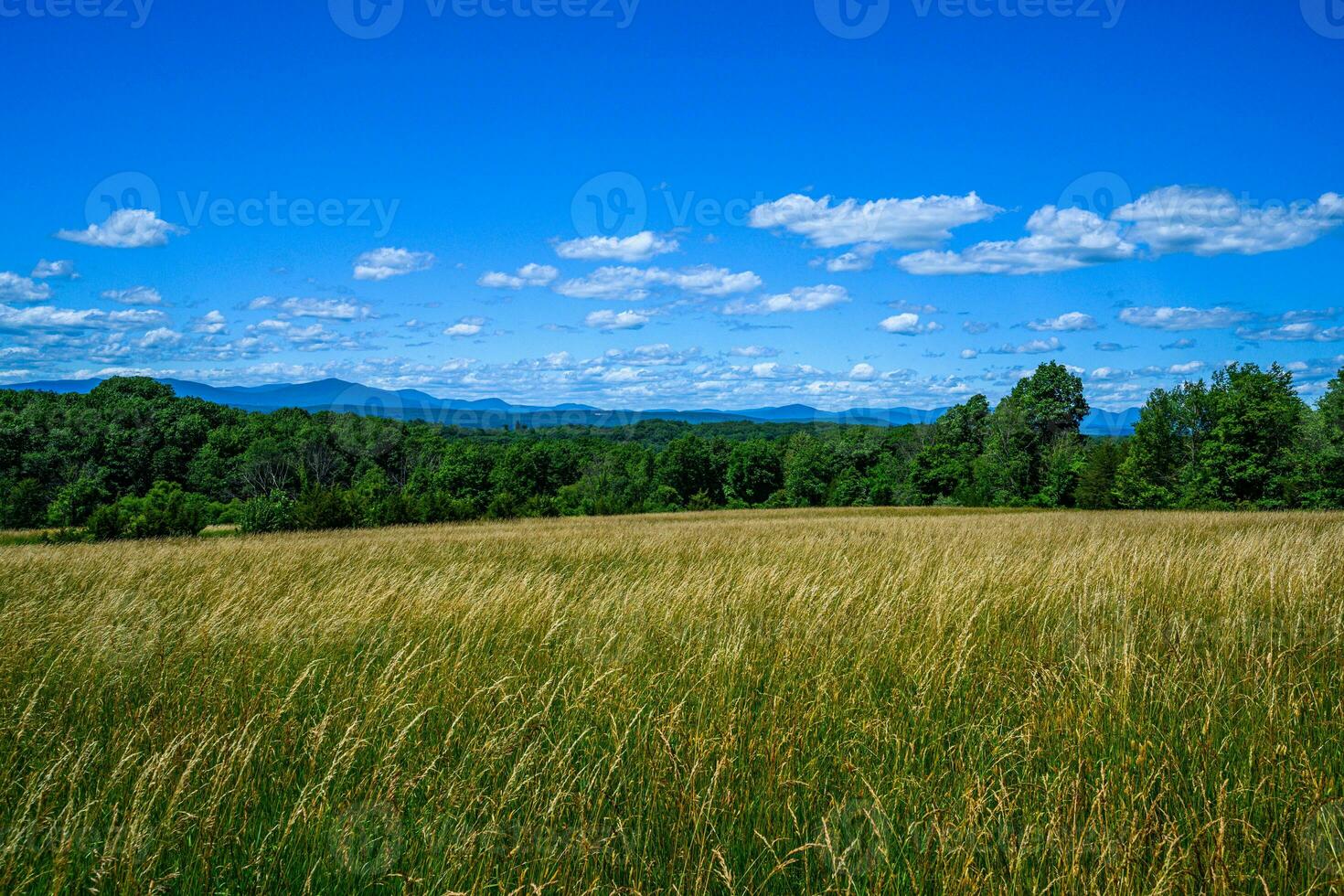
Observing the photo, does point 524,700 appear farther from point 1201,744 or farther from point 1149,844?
point 1201,744

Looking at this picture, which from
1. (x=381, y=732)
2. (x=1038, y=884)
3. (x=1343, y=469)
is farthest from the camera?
(x=1343, y=469)

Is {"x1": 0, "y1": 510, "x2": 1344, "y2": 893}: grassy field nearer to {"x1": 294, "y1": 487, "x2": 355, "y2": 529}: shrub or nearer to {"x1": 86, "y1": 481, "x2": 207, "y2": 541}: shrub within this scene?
{"x1": 86, "y1": 481, "x2": 207, "y2": 541}: shrub

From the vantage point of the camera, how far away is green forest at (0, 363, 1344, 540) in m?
37.9

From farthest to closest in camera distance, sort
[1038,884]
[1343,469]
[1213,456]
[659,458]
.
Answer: [659,458], [1213,456], [1343,469], [1038,884]

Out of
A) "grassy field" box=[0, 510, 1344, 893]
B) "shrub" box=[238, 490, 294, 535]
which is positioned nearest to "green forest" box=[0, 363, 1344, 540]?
"shrub" box=[238, 490, 294, 535]

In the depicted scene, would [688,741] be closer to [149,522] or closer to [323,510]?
[149,522]

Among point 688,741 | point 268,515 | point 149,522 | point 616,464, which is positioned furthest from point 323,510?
point 616,464

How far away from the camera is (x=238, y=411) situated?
89.1 m

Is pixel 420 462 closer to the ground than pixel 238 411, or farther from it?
closer to the ground

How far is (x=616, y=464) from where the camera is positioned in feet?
308

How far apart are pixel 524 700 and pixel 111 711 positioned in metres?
2.23

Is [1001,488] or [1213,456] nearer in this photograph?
[1213,456]

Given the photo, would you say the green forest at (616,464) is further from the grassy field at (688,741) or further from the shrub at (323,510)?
the grassy field at (688,741)

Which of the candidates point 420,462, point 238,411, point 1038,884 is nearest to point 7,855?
point 1038,884
